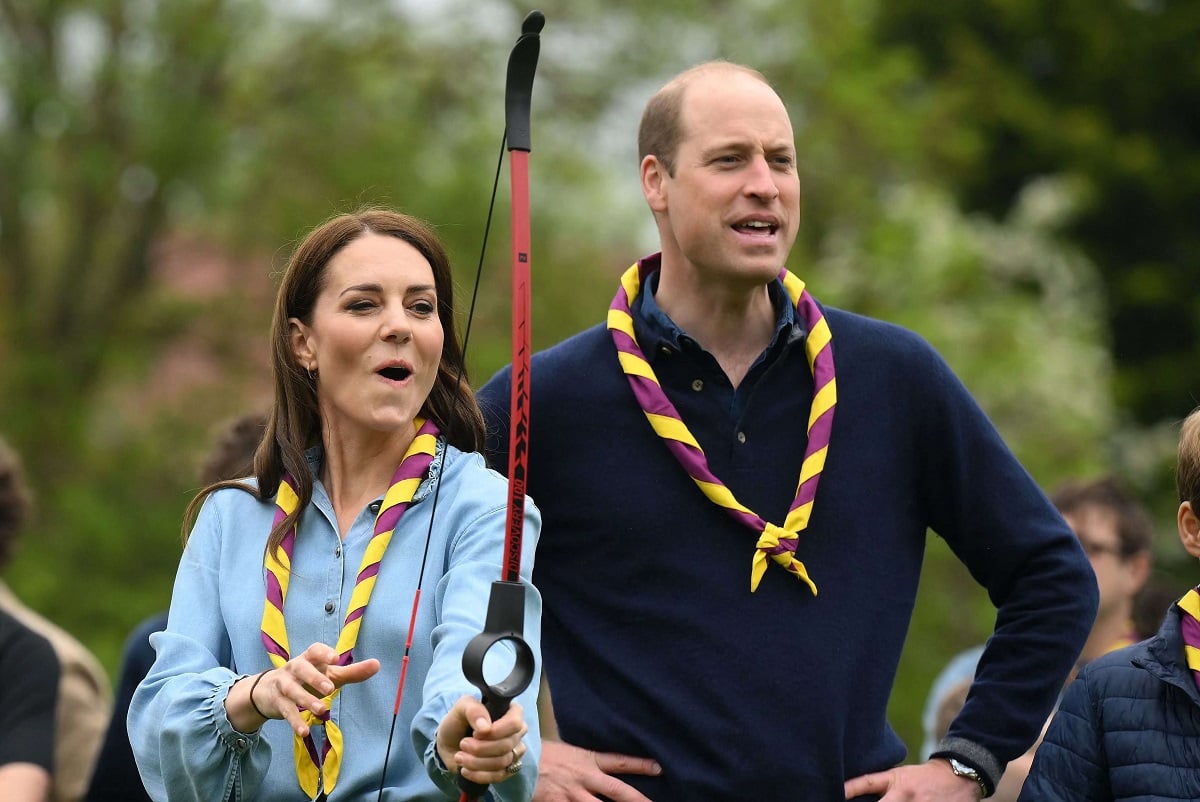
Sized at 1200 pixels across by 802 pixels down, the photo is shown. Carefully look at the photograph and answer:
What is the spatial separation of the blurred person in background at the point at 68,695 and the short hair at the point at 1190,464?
3.82 metres

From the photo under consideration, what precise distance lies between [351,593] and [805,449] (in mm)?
1343

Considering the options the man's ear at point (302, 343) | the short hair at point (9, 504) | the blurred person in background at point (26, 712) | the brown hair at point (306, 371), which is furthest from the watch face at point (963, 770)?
the short hair at point (9, 504)

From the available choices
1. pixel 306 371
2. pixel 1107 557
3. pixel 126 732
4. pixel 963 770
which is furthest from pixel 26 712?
pixel 1107 557

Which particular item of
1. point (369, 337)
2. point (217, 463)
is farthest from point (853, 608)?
point (217, 463)

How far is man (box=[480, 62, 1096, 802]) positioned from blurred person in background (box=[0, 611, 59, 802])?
1635 millimetres

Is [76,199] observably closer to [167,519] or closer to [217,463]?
[167,519]

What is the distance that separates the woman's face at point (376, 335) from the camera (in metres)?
4.02

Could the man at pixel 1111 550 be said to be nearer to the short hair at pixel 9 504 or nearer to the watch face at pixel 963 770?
the watch face at pixel 963 770

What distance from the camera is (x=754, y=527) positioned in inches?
179

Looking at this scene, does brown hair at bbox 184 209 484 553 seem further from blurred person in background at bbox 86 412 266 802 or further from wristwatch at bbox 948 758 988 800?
blurred person in background at bbox 86 412 266 802

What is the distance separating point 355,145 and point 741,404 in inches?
548

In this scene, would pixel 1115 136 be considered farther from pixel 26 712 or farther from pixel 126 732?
pixel 26 712

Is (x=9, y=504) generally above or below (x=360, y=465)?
below

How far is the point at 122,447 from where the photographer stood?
1836 centimetres
